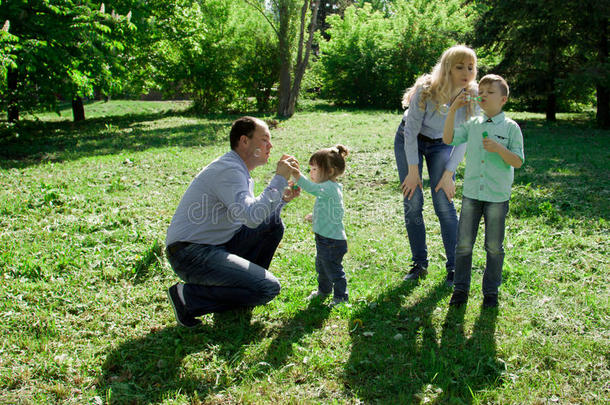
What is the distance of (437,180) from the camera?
4500 mm

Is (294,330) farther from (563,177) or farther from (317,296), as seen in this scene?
(563,177)

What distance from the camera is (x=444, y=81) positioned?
13.5 ft

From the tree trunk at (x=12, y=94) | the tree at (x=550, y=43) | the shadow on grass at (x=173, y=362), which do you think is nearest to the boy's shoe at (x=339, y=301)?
the shadow on grass at (x=173, y=362)

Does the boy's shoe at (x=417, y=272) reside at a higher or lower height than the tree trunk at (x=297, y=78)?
lower

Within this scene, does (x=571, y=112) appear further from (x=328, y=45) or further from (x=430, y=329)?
(x=430, y=329)

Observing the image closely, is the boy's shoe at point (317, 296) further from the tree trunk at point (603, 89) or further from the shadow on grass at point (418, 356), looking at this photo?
the tree trunk at point (603, 89)

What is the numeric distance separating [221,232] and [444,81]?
246 centimetres

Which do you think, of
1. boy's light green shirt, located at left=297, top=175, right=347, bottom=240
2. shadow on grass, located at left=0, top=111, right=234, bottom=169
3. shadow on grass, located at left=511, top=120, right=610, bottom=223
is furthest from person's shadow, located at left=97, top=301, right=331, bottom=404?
shadow on grass, located at left=0, top=111, right=234, bottom=169

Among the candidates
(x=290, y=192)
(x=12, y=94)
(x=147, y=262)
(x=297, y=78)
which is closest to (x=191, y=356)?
(x=290, y=192)

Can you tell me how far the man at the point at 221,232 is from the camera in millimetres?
3670

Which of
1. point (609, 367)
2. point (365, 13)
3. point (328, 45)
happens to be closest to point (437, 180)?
point (609, 367)

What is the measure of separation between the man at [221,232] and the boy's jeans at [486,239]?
1621mm

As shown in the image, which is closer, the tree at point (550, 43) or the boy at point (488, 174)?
the boy at point (488, 174)

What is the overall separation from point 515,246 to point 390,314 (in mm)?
2429
